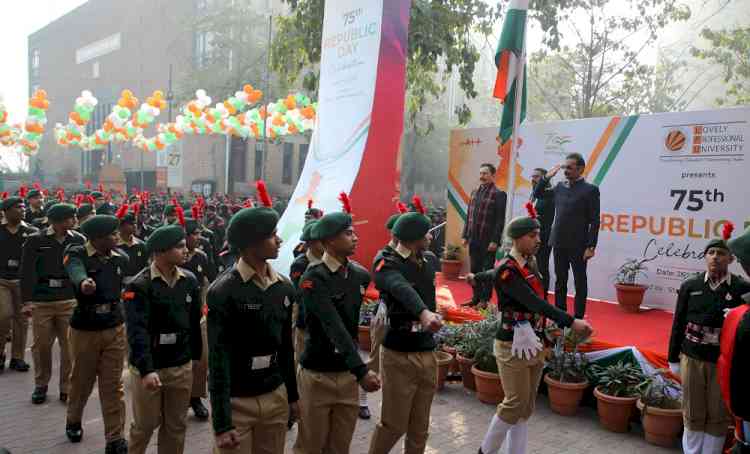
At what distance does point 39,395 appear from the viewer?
6156 mm

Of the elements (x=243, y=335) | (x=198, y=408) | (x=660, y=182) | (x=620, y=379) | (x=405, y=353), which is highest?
(x=660, y=182)

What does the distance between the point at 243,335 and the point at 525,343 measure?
6.87 ft

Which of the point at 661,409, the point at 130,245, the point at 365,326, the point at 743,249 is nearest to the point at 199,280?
the point at 130,245

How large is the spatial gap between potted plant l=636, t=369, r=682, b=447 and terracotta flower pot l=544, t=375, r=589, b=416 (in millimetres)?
586

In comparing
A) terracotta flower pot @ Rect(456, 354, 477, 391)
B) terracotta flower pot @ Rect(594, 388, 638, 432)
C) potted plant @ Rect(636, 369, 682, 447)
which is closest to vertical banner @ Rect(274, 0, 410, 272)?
terracotta flower pot @ Rect(456, 354, 477, 391)

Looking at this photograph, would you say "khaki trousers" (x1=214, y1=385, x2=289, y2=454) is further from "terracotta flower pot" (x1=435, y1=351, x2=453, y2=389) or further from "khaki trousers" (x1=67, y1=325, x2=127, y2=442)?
"terracotta flower pot" (x1=435, y1=351, x2=453, y2=389)

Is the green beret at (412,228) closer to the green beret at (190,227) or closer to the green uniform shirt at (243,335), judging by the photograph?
the green uniform shirt at (243,335)

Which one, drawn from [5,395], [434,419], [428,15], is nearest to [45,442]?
[5,395]

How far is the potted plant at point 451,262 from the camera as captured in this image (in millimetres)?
11359

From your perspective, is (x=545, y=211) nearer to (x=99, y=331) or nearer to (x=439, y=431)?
(x=439, y=431)

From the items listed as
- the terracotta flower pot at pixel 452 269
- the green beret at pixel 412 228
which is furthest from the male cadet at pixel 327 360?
the terracotta flower pot at pixel 452 269

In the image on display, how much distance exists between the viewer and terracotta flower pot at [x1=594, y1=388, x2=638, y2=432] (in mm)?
5566

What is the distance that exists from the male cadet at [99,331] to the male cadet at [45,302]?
1207mm

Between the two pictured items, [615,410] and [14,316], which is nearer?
[615,410]
